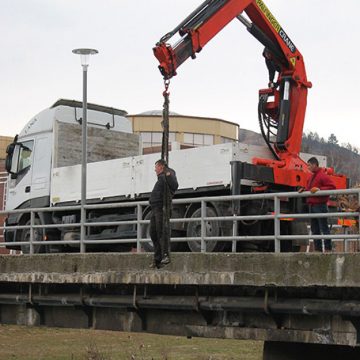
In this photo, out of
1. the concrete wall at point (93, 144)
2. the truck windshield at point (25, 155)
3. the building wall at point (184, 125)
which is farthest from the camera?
the building wall at point (184, 125)

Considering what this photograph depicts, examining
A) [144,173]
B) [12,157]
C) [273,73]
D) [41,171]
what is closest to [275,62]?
[273,73]

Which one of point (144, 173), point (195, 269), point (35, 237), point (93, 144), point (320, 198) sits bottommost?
point (195, 269)

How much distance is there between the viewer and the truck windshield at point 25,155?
1967 cm

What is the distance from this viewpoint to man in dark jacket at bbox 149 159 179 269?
38.0 feet

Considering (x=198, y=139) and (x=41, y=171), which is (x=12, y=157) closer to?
(x=41, y=171)

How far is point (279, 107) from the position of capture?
16531 mm

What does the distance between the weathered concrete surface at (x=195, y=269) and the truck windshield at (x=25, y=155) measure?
217 inches

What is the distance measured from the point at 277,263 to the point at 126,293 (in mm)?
3171

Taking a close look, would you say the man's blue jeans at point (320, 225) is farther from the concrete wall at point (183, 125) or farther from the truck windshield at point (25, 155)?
the concrete wall at point (183, 125)

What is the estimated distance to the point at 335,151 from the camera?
101 metres

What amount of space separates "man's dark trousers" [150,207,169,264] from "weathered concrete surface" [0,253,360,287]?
18 cm

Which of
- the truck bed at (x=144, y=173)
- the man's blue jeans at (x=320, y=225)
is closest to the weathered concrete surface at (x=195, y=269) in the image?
the man's blue jeans at (x=320, y=225)

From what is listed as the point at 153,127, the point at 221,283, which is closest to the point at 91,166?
the point at 221,283

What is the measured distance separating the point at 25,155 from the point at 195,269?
9.50 meters
